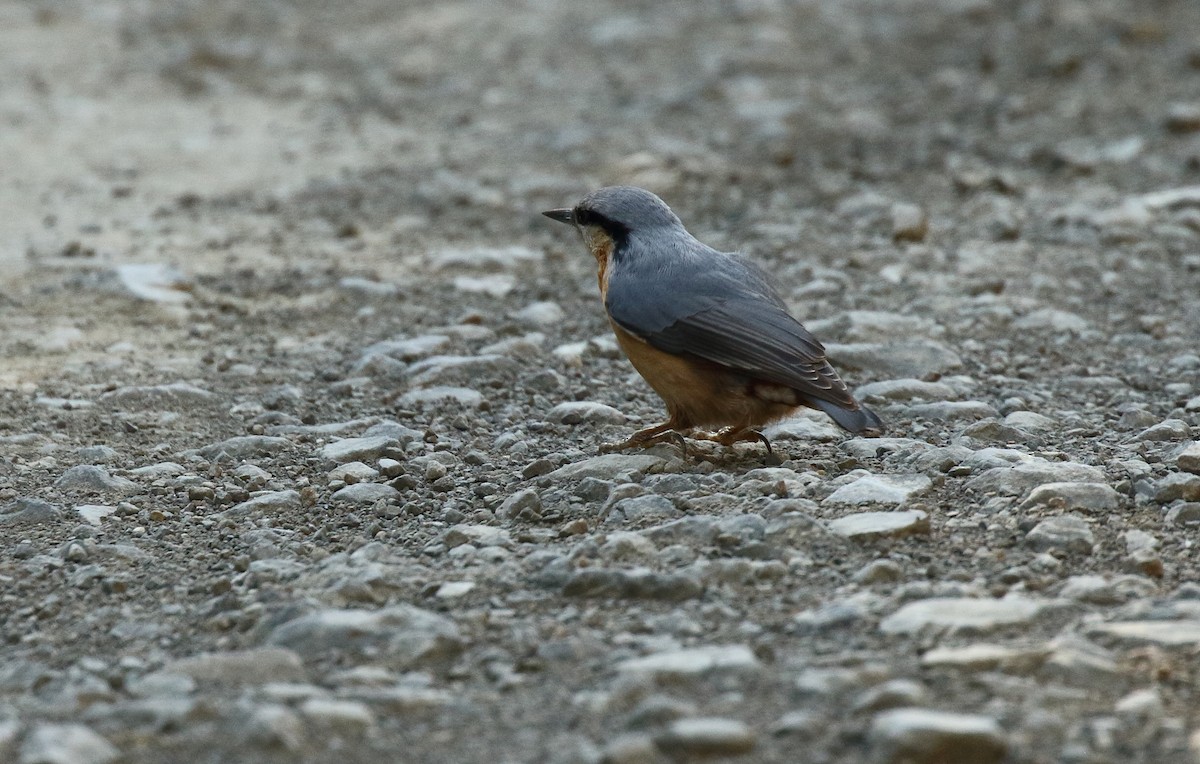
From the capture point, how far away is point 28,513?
4.90m

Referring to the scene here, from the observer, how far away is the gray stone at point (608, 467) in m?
5.18

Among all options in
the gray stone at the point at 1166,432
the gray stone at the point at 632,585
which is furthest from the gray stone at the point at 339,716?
the gray stone at the point at 1166,432

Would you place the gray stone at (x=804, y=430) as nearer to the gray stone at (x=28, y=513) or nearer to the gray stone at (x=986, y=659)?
the gray stone at (x=986, y=659)

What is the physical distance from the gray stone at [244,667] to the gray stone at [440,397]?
2.58 metres

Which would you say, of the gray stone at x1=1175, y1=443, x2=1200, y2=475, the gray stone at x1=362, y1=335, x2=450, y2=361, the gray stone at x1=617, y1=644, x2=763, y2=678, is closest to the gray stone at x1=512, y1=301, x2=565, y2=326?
the gray stone at x1=362, y1=335, x2=450, y2=361

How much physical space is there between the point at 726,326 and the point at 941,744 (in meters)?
2.44

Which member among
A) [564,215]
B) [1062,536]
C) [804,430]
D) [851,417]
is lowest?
[804,430]

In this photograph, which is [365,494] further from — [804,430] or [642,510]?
[804,430]

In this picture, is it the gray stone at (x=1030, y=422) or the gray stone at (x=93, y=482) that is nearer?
the gray stone at (x=93, y=482)

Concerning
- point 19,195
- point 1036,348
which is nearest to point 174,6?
point 19,195

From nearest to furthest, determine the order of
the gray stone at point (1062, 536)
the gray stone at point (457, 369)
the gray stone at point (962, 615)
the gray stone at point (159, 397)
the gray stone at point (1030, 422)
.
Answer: the gray stone at point (962, 615), the gray stone at point (1062, 536), the gray stone at point (1030, 422), the gray stone at point (159, 397), the gray stone at point (457, 369)

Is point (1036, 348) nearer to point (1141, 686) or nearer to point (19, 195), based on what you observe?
point (1141, 686)

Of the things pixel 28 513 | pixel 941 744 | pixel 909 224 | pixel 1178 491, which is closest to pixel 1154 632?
pixel 941 744

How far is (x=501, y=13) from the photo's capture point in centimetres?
1492
